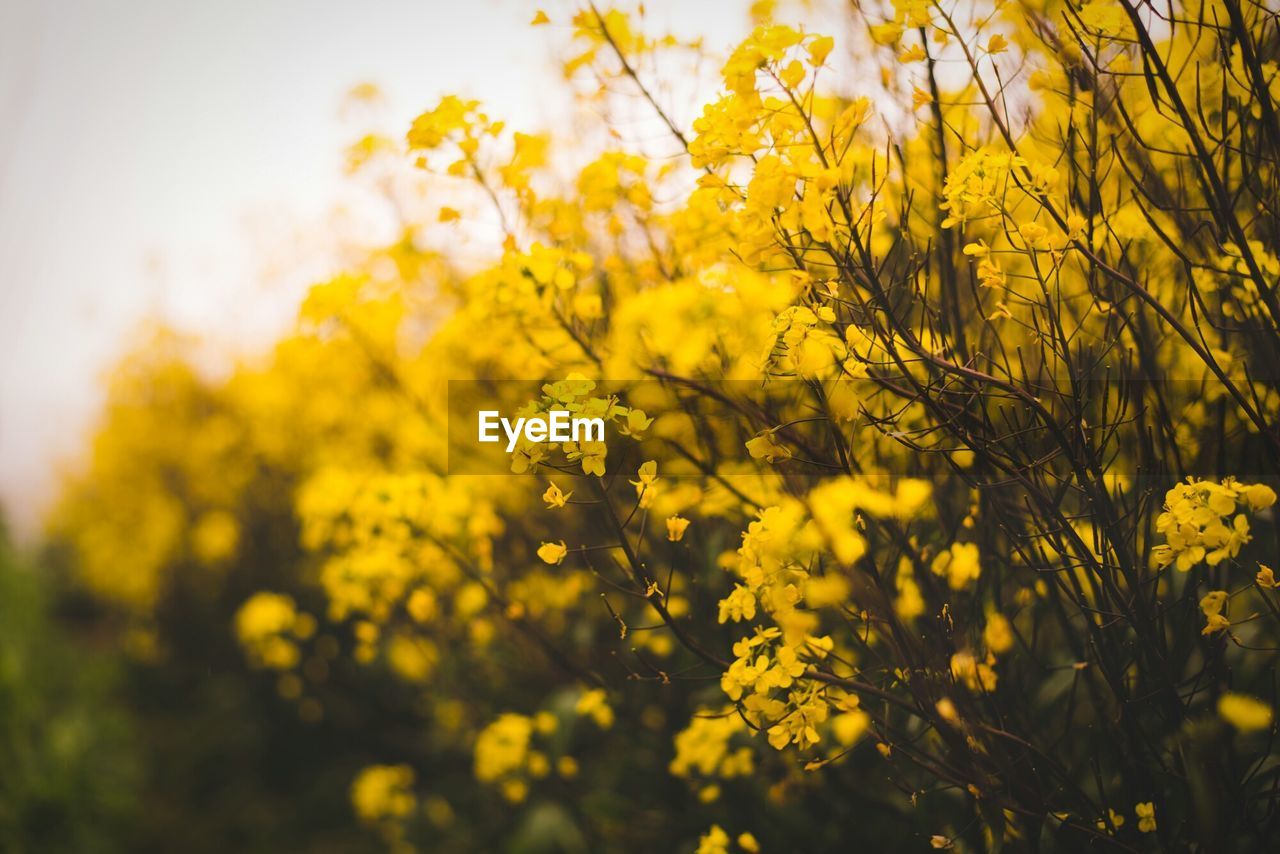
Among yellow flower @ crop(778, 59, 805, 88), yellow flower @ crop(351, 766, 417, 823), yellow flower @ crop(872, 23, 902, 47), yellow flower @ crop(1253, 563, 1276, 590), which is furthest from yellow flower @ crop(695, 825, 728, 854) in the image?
yellow flower @ crop(351, 766, 417, 823)

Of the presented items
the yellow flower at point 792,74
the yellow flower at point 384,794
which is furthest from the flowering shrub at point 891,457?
the yellow flower at point 384,794

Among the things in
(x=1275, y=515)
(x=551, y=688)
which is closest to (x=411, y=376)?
(x=551, y=688)

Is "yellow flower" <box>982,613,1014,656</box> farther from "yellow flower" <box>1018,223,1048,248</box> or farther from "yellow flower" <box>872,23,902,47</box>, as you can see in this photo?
"yellow flower" <box>872,23,902,47</box>

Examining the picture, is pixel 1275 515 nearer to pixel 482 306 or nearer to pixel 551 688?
pixel 482 306

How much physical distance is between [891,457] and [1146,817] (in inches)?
33.3

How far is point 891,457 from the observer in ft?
6.03

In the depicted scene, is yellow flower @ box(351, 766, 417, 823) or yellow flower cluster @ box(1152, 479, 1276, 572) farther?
yellow flower @ box(351, 766, 417, 823)

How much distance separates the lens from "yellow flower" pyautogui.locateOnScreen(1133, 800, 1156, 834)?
1.33 metres

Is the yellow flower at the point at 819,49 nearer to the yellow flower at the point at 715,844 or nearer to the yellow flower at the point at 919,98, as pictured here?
the yellow flower at the point at 919,98

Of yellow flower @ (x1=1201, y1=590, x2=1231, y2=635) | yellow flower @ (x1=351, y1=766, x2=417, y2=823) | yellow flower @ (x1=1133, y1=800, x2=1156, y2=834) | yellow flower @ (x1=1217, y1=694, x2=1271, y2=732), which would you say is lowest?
yellow flower @ (x1=351, y1=766, x2=417, y2=823)

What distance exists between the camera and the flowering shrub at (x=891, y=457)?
4.11 ft

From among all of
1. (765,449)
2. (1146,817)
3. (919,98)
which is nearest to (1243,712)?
(1146,817)

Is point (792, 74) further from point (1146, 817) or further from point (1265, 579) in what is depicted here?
point (1146, 817)

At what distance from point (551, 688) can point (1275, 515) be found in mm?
2495
